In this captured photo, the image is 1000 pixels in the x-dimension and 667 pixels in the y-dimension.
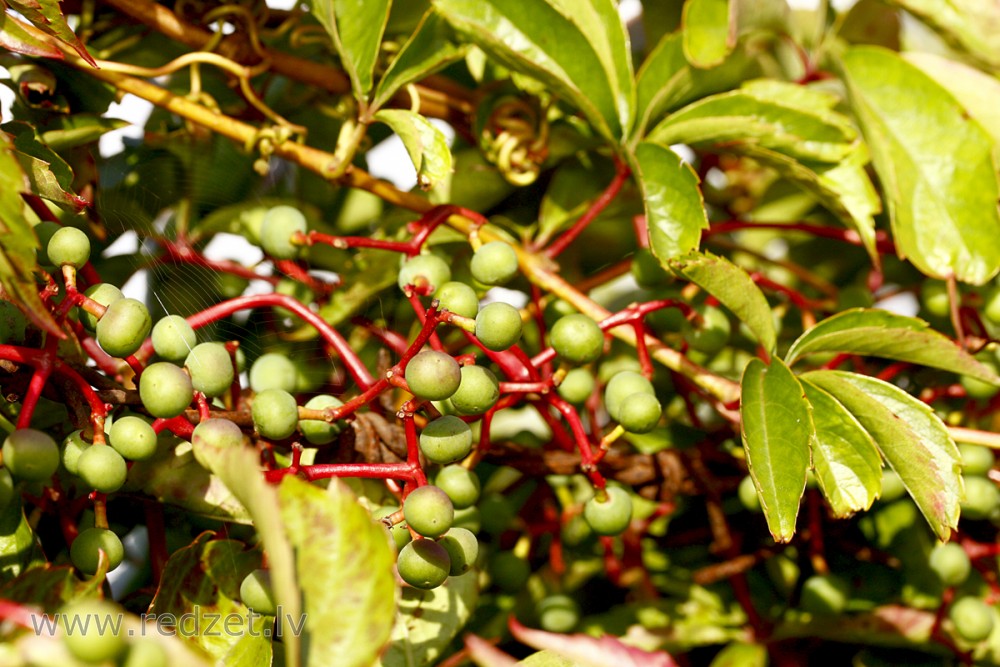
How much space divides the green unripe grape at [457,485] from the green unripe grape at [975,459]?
549 mm

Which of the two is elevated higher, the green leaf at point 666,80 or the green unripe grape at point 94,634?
the green leaf at point 666,80

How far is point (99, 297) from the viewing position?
0.70 m

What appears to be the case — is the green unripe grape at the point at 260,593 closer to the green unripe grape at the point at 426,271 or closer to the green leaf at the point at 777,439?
the green unripe grape at the point at 426,271

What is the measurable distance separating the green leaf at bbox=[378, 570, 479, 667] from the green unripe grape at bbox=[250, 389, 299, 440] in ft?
0.78

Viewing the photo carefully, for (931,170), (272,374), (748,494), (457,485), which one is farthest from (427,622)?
(931,170)

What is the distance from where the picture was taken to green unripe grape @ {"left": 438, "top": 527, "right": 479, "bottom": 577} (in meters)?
0.71

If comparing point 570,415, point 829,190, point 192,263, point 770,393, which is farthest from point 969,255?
point 192,263

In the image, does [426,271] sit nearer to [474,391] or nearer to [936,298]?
[474,391]

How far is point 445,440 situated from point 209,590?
0.25m

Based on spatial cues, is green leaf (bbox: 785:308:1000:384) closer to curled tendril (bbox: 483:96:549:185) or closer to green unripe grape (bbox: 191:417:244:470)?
curled tendril (bbox: 483:96:549:185)

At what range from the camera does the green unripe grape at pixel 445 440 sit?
2.27 ft

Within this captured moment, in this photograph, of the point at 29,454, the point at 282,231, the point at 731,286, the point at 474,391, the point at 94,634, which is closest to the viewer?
the point at 94,634

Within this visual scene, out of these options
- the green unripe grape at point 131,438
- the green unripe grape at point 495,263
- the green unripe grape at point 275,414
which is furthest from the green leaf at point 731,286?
the green unripe grape at point 131,438

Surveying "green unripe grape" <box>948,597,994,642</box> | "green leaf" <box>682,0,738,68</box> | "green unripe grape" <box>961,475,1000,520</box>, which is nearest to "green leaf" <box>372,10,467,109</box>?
"green leaf" <box>682,0,738,68</box>
